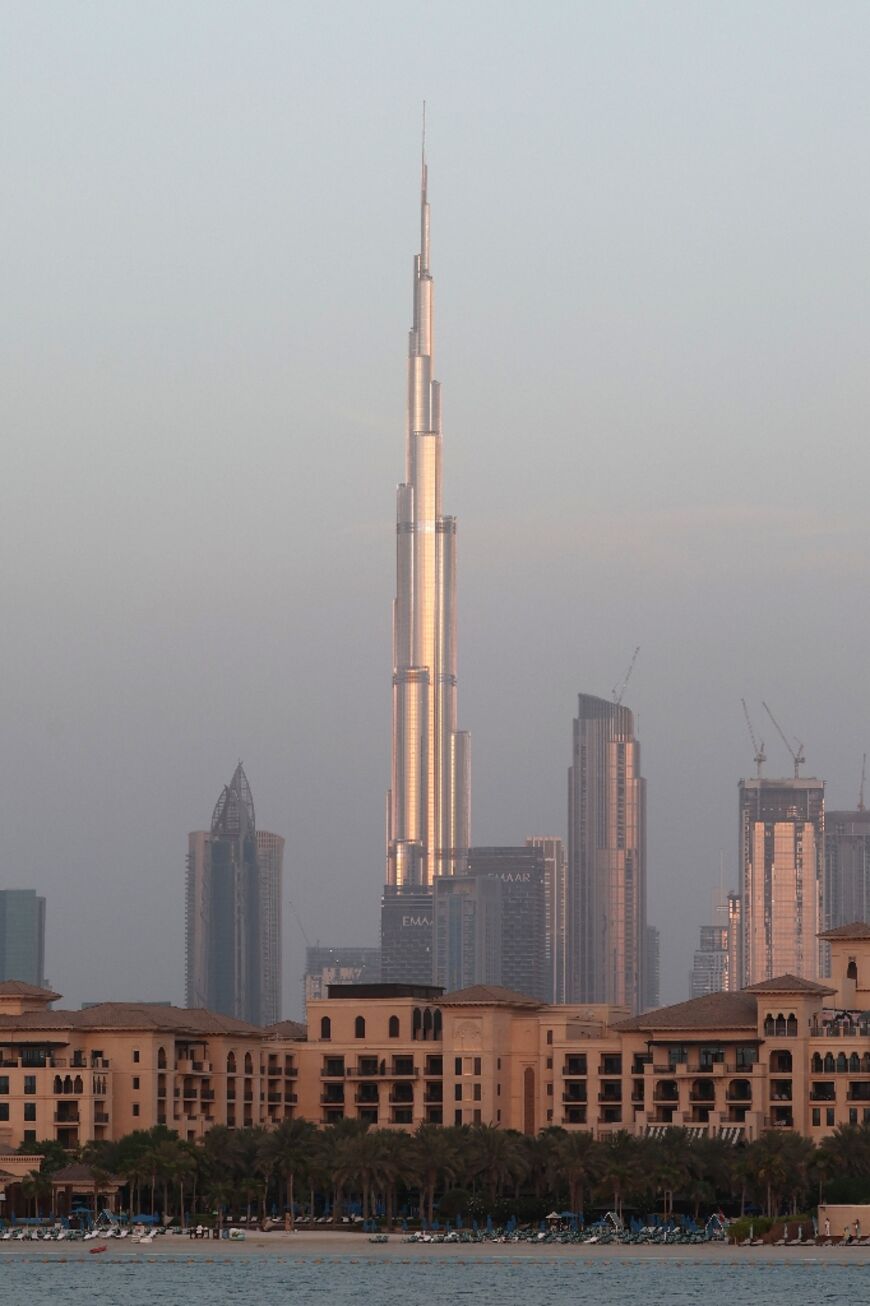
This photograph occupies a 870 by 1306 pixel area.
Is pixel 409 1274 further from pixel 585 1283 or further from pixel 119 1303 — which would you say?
pixel 119 1303

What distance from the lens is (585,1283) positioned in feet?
635

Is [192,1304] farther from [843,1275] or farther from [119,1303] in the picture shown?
[843,1275]

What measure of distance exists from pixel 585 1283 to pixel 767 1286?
11444 millimetres

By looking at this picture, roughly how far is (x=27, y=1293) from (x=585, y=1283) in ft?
112

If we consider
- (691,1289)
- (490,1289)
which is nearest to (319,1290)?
(490,1289)

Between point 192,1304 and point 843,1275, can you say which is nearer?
point 192,1304

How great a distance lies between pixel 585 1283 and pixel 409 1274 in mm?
11942

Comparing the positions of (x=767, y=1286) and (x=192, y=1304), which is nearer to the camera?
(x=192, y=1304)

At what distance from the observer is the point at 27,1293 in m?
187

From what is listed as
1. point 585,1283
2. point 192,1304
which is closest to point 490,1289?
point 585,1283

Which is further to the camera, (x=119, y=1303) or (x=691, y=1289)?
(x=691, y=1289)

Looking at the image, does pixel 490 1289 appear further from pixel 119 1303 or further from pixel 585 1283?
pixel 119 1303

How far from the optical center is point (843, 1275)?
19725 cm

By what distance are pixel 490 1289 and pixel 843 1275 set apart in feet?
77.4
